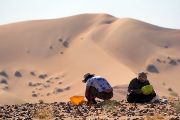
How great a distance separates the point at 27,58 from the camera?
114500 mm

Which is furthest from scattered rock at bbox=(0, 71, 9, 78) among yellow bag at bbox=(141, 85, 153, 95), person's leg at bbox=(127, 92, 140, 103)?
yellow bag at bbox=(141, 85, 153, 95)

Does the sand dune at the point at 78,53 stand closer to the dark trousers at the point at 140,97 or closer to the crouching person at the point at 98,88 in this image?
the dark trousers at the point at 140,97

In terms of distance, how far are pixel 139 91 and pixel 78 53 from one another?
97974mm

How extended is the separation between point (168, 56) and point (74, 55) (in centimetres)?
2073

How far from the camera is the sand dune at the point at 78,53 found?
3917 inches

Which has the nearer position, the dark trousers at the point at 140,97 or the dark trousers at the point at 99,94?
the dark trousers at the point at 99,94

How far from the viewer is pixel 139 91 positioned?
1878 centimetres

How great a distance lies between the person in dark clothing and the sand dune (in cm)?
6989

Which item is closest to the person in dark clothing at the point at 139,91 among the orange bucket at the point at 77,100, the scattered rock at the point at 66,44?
the orange bucket at the point at 77,100

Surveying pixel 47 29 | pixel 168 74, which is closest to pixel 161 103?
pixel 168 74

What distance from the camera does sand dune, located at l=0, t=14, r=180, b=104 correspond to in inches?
3917

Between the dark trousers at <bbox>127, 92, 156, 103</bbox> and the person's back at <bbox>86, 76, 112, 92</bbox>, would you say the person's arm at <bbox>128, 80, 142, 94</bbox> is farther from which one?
the person's back at <bbox>86, 76, 112, 92</bbox>

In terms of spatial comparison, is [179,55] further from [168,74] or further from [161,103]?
[161,103]

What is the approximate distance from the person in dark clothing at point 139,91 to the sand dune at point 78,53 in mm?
69887
